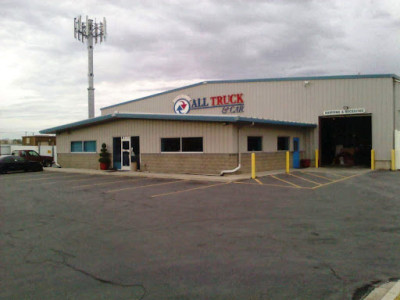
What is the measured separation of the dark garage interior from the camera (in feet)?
96.7

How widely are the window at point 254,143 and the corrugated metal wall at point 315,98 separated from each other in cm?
636

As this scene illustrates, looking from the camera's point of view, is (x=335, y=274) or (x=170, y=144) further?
(x=170, y=144)

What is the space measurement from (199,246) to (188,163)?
13.9 m

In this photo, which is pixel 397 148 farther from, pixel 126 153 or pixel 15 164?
pixel 15 164

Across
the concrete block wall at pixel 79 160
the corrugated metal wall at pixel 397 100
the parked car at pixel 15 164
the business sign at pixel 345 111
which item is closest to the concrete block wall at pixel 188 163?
the concrete block wall at pixel 79 160

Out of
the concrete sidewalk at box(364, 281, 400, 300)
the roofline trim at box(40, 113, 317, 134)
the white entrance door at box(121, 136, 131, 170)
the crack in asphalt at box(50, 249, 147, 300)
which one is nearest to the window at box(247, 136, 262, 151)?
the roofline trim at box(40, 113, 317, 134)

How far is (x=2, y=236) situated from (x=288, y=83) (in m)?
22.9

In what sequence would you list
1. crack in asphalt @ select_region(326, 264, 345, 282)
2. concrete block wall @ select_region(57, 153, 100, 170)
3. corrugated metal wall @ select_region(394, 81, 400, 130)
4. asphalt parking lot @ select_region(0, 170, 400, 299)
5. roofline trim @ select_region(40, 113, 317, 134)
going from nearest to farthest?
asphalt parking lot @ select_region(0, 170, 400, 299) → crack in asphalt @ select_region(326, 264, 345, 282) → roofline trim @ select_region(40, 113, 317, 134) → corrugated metal wall @ select_region(394, 81, 400, 130) → concrete block wall @ select_region(57, 153, 100, 170)

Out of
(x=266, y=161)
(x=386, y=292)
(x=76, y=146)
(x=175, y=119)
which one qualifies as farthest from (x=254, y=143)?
(x=386, y=292)

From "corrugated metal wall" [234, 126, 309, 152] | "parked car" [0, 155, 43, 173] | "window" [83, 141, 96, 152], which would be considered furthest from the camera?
"window" [83, 141, 96, 152]

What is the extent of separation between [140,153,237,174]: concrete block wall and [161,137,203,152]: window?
14.0 inches

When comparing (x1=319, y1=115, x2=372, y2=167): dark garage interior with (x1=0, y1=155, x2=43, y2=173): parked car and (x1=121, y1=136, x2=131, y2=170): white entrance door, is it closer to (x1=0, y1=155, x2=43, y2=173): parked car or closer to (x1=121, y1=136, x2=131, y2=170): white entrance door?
(x1=121, y1=136, x2=131, y2=170): white entrance door

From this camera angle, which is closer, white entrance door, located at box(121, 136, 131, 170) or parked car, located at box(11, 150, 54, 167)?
white entrance door, located at box(121, 136, 131, 170)

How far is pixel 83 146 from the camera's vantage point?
26.5 m
